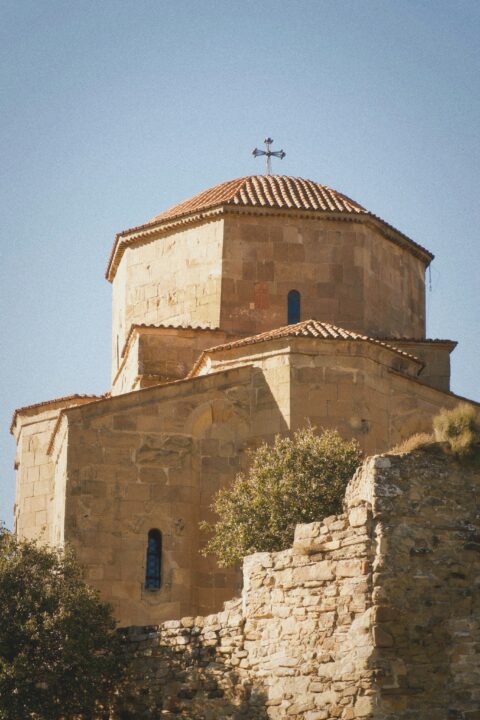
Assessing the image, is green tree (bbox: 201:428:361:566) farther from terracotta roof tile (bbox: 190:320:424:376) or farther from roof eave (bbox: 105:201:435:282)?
roof eave (bbox: 105:201:435:282)

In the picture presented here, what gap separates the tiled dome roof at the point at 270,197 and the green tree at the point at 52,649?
12.2 metres

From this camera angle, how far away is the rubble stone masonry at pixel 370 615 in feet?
56.6

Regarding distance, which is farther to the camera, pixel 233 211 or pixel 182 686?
pixel 233 211

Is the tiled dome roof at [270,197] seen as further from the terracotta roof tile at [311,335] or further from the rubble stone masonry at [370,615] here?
the rubble stone masonry at [370,615]

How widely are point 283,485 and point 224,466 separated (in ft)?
11.7

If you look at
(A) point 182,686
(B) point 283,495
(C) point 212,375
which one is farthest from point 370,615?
(C) point 212,375

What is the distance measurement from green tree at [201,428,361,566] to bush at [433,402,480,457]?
11.8 ft

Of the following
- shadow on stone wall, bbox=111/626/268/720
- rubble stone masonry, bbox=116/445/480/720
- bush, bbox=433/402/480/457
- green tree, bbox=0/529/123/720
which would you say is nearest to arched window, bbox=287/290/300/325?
green tree, bbox=0/529/123/720

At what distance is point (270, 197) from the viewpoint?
31172 millimetres

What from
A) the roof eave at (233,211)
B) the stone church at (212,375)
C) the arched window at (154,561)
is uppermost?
the roof eave at (233,211)

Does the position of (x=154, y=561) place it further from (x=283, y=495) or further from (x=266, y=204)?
(x=266, y=204)

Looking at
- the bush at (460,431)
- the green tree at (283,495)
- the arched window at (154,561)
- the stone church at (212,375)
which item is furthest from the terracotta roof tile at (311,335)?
the bush at (460,431)

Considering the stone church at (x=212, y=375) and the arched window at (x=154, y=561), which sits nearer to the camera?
the arched window at (x=154, y=561)

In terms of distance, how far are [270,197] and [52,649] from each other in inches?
537
